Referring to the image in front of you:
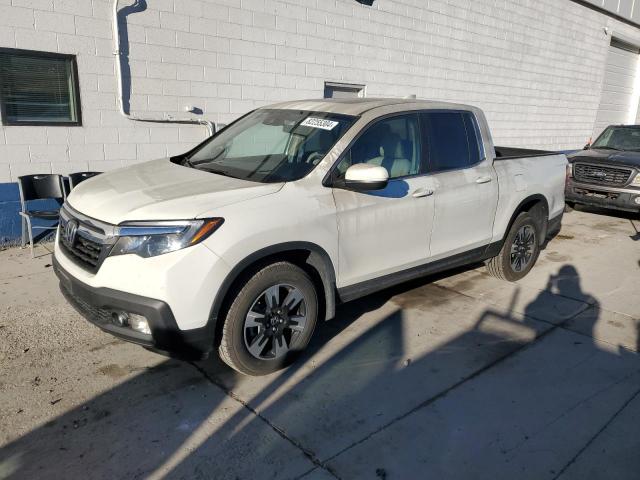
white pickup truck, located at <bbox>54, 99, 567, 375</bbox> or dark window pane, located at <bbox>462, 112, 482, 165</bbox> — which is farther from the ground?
dark window pane, located at <bbox>462, 112, 482, 165</bbox>

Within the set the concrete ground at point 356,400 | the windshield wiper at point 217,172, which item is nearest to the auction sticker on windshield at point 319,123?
the windshield wiper at point 217,172

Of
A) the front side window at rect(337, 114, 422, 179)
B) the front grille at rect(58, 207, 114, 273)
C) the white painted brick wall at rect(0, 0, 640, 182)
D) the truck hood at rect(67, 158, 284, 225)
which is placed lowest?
the front grille at rect(58, 207, 114, 273)

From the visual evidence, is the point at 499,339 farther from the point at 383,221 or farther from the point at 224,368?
the point at 224,368

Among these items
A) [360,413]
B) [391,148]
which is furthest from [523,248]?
[360,413]

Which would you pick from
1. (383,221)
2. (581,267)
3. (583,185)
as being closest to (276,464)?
(383,221)

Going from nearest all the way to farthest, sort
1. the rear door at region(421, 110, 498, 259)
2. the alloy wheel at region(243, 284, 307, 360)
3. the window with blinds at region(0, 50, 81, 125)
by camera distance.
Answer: the alloy wheel at region(243, 284, 307, 360) < the rear door at region(421, 110, 498, 259) < the window with blinds at region(0, 50, 81, 125)

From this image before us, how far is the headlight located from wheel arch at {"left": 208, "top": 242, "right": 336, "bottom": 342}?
11.7 inches

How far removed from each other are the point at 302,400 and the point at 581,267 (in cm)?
444

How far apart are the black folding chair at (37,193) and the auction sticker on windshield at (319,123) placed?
10.9 ft

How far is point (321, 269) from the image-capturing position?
3.50 meters

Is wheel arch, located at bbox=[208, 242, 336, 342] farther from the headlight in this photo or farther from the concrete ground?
the concrete ground

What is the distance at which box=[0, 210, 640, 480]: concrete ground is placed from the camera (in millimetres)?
2676

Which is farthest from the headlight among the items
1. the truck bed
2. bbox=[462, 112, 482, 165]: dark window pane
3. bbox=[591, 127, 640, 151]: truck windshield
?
bbox=[591, 127, 640, 151]: truck windshield

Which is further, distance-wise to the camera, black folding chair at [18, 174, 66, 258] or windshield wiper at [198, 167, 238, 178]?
black folding chair at [18, 174, 66, 258]
